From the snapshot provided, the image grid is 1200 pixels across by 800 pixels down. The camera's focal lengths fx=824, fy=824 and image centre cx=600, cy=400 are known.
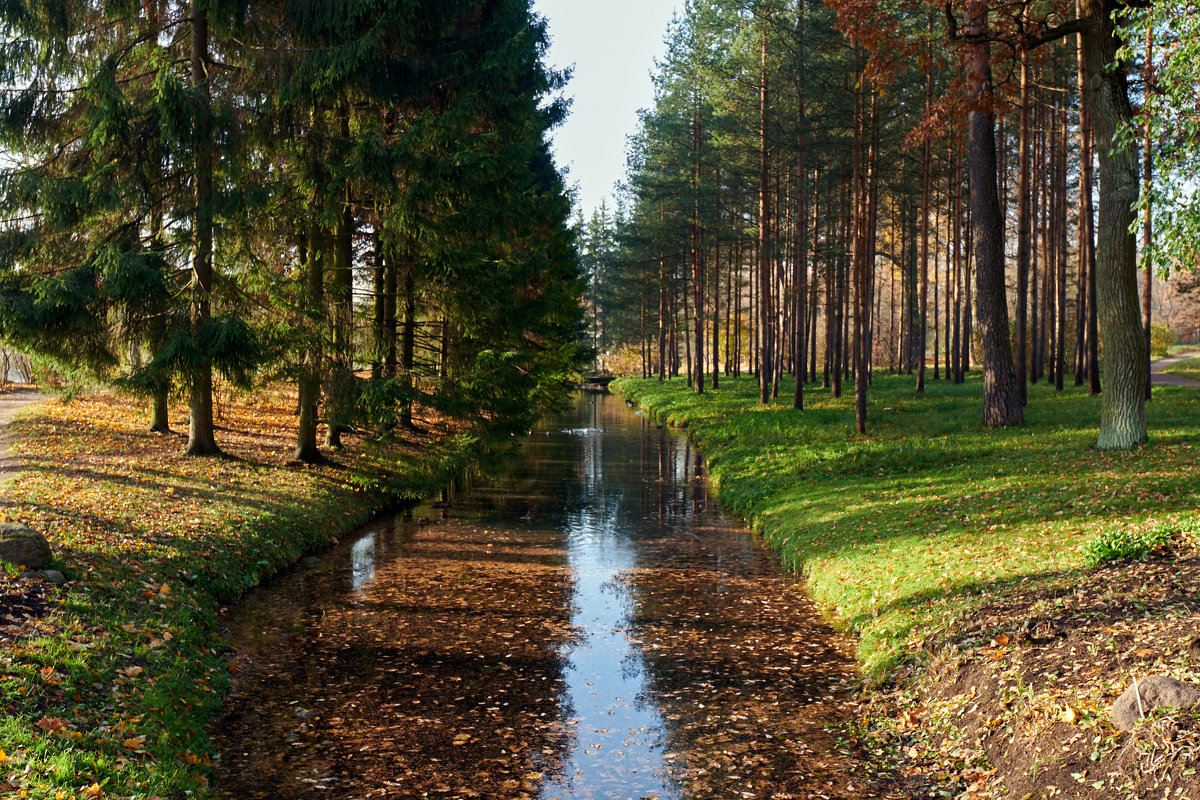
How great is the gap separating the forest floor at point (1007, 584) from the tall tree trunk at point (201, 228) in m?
10.5

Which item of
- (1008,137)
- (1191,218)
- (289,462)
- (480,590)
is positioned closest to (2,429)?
(289,462)

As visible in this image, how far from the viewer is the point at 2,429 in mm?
17328

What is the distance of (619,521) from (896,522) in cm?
576

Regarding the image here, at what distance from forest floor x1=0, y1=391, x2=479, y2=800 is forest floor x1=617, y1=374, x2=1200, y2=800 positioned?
558 centimetres

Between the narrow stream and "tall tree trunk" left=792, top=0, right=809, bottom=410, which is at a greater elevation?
"tall tree trunk" left=792, top=0, right=809, bottom=410

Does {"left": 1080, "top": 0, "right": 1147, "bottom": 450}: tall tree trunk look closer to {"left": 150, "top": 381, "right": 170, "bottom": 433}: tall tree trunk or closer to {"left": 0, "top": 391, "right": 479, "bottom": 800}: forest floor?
{"left": 0, "top": 391, "right": 479, "bottom": 800}: forest floor

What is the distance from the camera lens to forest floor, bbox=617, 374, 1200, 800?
5.51 meters

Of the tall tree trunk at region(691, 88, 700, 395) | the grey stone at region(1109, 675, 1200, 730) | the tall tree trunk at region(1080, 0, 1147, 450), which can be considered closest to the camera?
the grey stone at region(1109, 675, 1200, 730)

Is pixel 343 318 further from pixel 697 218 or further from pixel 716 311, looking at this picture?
pixel 716 311

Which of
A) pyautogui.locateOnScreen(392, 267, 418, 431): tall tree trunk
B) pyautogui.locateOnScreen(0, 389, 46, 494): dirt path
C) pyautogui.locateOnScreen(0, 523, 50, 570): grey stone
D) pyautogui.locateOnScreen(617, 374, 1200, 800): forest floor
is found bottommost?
pyautogui.locateOnScreen(617, 374, 1200, 800): forest floor

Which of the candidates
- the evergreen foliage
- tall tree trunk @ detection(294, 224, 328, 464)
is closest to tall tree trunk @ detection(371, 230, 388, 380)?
the evergreen foliage

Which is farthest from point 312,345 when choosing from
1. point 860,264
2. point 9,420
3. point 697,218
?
point 697,218

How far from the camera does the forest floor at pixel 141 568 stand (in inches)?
217

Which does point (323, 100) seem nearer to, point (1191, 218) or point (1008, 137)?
point (1191, 218)
